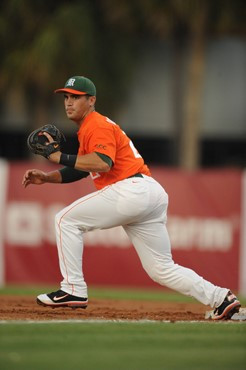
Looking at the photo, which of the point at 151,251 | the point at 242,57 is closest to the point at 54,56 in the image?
the point at 242,57

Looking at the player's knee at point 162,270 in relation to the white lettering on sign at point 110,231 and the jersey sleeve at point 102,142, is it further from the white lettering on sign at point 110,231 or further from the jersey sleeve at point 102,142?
the white lettering on sign at point 110,231

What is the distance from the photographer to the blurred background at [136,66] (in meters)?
20.8

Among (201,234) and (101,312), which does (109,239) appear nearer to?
(201,234)

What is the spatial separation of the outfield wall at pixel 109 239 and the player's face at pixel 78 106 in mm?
6997

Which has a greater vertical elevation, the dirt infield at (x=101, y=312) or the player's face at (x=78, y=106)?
the player's face at (x=78, y=106)

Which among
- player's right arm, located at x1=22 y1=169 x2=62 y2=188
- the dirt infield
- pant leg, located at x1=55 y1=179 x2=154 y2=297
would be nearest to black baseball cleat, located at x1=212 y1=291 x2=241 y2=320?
the dirt infield

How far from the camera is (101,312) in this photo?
29.2 ft

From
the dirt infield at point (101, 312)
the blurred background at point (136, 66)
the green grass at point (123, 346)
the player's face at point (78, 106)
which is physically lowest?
the dirt infield at point (101, 312)

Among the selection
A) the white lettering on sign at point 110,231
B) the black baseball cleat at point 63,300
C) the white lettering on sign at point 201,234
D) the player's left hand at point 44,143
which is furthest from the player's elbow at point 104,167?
the white lettering on sign at point 201,234

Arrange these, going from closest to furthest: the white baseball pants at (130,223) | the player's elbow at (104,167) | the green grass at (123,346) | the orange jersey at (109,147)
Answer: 1. the green grass at (123,346)
2. the player's elbow at (104,167)
3. the orange jersey at (109,147)
4. the white baseball pants at (130,223)

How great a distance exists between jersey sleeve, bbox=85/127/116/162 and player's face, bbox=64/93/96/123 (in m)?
0.30

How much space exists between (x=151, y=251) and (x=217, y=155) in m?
19.1

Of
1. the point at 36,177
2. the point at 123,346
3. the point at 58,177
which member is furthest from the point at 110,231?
the point at 123,346

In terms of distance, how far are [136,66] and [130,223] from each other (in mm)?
15434
